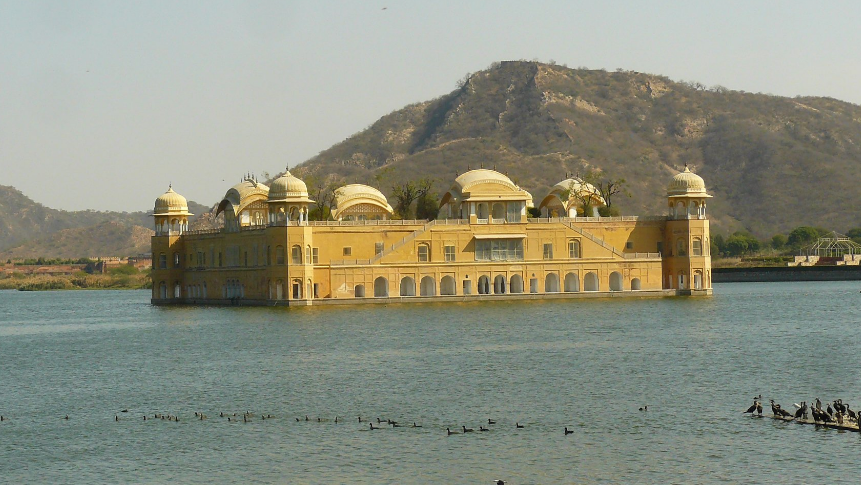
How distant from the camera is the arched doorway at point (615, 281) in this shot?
273 ft

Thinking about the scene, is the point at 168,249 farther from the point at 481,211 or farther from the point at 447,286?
the point at 481,211

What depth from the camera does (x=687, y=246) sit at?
83.6 meters

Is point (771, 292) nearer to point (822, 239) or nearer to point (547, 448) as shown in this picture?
point (822, 239)

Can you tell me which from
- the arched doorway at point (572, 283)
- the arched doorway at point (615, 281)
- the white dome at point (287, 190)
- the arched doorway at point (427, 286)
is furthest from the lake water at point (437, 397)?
the arched doorway at point (615, 281)

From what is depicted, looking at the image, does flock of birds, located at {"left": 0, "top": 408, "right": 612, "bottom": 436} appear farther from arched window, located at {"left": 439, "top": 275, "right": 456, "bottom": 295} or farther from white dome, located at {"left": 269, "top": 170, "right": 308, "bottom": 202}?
arched window, located at {"left": 439, "top": 275, "right": 456, "bottom": 295}

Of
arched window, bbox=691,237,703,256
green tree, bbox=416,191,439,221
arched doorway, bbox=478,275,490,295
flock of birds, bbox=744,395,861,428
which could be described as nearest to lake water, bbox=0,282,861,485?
flock of birds, bbox=744,395,861,428

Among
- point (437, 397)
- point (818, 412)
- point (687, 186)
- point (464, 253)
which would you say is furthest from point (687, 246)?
point (818, 412)

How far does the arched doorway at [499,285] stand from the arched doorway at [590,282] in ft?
17.2

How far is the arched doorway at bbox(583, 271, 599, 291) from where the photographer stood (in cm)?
8281

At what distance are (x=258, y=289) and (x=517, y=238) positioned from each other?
16523mm

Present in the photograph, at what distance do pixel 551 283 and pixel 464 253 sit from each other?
6248mm

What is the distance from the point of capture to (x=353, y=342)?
54.0 meters

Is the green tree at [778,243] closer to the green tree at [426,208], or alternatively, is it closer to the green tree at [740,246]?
the green tree at [740,246]

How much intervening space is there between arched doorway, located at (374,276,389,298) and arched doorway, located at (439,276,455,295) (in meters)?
3.50
